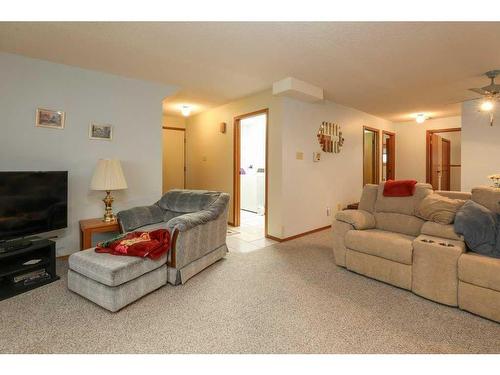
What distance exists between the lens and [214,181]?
5.27 meters

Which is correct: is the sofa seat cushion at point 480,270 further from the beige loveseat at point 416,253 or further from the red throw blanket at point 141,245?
the red throw blanket at point 141,245

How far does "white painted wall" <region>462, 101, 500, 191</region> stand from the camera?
14.2 ft

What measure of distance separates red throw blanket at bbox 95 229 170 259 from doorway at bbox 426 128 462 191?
6369 millimetres

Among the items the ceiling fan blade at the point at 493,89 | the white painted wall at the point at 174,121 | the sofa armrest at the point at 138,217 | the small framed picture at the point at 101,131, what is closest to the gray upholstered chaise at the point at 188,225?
the sofa armrest at the point at 138,217

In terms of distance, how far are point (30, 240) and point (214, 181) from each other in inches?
123

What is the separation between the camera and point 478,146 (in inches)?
176

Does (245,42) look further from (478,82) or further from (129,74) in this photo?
(478,82)

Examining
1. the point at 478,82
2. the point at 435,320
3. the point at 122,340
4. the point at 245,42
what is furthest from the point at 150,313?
Result: the point at 478,82

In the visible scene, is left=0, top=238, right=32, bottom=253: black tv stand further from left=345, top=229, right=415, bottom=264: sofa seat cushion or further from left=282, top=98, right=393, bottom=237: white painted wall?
left=345, top=229, right=415, bottom=264: sofa seat cushion

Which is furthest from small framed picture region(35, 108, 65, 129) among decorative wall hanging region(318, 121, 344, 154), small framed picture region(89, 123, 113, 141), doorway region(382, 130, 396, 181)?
doorway region(382, 130, 396, 181)

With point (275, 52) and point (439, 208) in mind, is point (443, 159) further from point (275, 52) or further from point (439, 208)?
point (275, 52)

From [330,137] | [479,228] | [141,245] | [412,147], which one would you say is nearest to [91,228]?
[141,245]

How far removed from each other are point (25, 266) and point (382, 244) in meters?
3.39

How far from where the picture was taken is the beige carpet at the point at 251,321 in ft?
5.40
